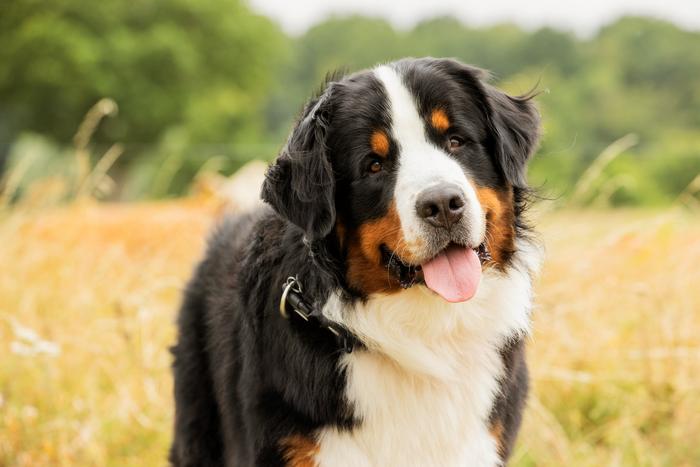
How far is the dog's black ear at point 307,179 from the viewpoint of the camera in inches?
109

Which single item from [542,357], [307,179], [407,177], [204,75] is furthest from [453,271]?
[204,75]

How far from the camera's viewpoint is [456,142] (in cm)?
292

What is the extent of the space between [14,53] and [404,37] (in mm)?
25312

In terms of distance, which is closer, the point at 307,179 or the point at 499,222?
the point at 307,179

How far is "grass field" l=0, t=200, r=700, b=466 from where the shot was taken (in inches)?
169

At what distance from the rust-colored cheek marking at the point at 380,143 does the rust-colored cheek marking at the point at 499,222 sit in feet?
1.15

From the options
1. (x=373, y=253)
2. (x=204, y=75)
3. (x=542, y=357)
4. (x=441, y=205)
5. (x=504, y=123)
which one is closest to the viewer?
(x=441, y=205)

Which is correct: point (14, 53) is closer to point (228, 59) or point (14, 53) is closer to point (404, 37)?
point (228, 59)

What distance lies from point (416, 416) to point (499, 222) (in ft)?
2.45

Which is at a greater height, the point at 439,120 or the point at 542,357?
the point at 439,120

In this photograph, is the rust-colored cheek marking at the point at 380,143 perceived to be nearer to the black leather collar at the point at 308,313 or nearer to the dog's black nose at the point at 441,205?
the dog's black nose at the point at 441,205

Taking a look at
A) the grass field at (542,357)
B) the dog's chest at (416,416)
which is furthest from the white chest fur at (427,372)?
the grass field at (542,357)

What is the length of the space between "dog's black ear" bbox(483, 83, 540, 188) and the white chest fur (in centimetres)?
38

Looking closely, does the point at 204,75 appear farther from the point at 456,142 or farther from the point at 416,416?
the point at 416,416
